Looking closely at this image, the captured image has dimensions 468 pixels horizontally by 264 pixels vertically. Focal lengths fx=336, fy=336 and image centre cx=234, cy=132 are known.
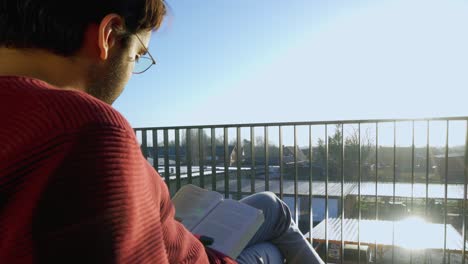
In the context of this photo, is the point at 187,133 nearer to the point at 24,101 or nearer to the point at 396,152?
the point at 396,152

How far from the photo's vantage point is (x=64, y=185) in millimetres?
390

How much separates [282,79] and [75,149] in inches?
503

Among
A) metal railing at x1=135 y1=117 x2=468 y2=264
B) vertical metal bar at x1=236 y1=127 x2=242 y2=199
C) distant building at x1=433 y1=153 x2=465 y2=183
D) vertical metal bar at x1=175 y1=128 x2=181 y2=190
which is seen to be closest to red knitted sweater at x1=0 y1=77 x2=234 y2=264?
metal railing at x1=135 y1=117 x2=468 y2=264

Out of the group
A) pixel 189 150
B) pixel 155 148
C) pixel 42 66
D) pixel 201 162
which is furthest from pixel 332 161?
pixel 42 66

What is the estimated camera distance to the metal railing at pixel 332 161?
2.83 m

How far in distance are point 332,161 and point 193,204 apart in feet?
7.26

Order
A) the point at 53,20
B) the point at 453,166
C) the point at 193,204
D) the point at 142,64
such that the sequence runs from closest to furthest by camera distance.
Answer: the point at 53,20, the point at 142,64, the point at 193,204, the point at 453,166

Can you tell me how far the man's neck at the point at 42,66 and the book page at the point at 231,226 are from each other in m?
0.72

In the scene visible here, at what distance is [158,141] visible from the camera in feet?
12.8

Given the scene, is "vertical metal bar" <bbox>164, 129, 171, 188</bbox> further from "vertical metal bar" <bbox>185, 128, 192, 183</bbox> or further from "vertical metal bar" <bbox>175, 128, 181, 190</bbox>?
"vertical metal bar" <bbox>185, 128, 192, 183</bbox>

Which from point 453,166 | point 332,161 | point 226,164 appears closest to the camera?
point 453,166

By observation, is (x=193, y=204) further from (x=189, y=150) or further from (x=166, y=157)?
(x=166, y=157)

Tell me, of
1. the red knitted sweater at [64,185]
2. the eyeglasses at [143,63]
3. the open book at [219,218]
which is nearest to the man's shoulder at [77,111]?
the red knitted sweater at [64,185]

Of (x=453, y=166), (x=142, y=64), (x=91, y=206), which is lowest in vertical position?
(x=453, y=166)
